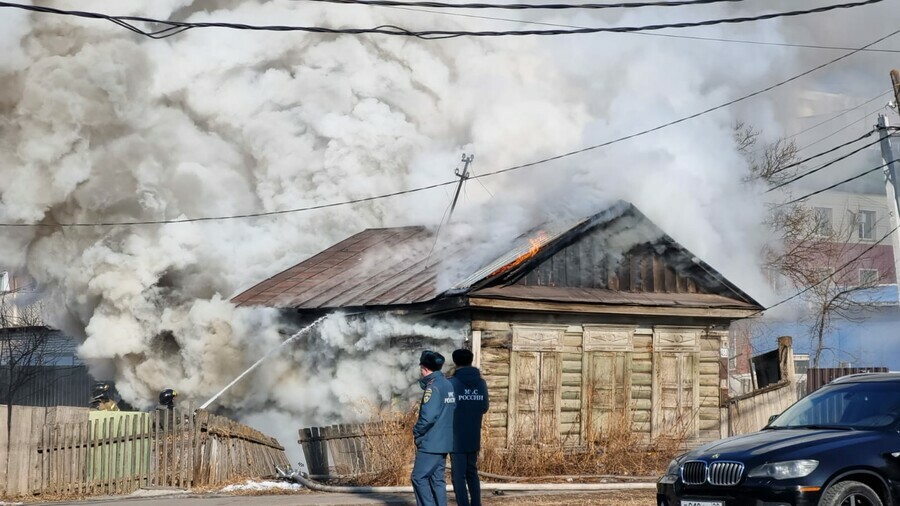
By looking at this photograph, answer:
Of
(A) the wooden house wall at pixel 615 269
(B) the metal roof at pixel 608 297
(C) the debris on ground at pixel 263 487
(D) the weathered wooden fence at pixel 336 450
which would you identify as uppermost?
(A) the wooden house wall at pixel 615 269

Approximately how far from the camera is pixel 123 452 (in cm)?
1466

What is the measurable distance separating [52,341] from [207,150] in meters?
11.6

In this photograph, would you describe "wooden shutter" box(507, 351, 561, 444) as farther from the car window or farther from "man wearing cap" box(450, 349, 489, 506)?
the car window

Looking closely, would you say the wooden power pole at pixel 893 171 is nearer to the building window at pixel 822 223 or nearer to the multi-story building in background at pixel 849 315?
the multi-story building in background at pixel 849 315

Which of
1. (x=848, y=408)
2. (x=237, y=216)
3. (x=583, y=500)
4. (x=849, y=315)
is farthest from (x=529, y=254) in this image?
(x=849, y=315)

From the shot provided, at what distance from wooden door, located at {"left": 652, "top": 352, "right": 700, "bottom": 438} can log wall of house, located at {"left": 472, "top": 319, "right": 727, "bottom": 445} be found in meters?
0.02

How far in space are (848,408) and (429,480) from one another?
3.81m

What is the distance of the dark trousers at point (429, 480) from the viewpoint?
9.59m

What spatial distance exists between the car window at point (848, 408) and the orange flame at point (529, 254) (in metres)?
6.95

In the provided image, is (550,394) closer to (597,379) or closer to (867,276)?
(597,379)

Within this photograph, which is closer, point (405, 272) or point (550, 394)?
point (550, 394)

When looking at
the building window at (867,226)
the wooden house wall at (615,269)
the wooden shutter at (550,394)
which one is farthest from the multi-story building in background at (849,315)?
the wooden shutter at (550,394)

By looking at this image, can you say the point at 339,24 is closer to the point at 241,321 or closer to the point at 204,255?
the point at 204,255

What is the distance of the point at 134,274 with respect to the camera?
2320 centimetres
